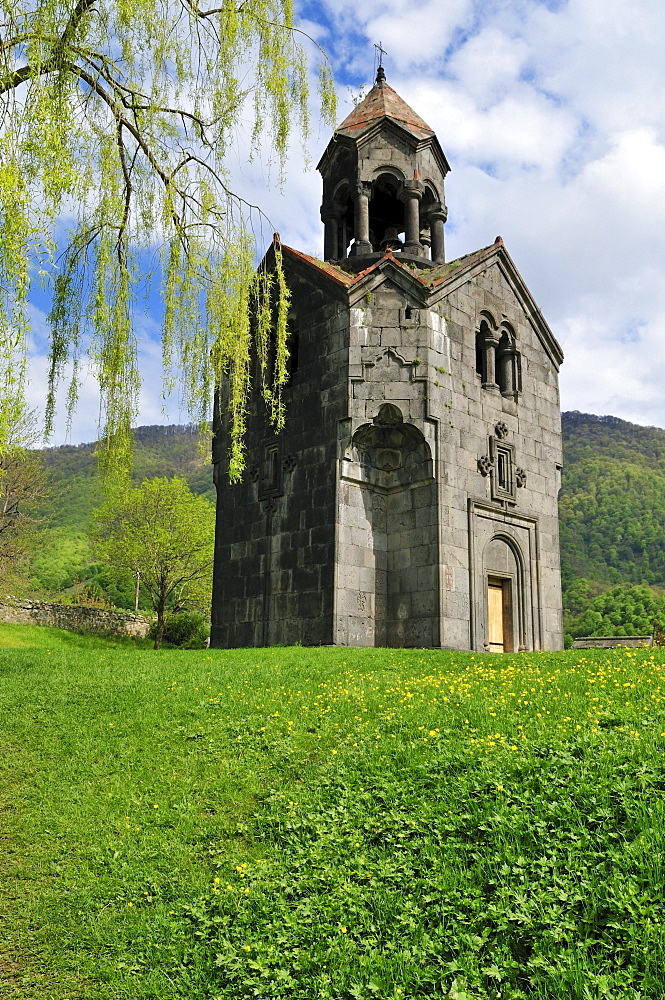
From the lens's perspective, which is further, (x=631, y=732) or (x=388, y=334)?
(x=388, y=334)

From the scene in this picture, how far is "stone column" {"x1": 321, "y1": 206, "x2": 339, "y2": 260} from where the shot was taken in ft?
57.4

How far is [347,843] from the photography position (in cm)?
567

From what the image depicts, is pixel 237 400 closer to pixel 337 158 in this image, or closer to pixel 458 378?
pixel 458 378

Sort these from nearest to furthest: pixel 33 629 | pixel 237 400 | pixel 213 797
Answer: pixel 213 797
pixel 237 400
pixel 33 629

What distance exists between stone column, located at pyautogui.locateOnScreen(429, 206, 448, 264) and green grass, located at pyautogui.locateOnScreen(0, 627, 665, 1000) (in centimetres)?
1092

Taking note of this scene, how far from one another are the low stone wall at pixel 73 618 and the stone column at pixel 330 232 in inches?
582

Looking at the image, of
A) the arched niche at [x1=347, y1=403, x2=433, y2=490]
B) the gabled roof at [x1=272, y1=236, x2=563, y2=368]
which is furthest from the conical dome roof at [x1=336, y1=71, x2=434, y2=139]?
the arched niche at [x1=347, y1=403, x2=433, y2=490]

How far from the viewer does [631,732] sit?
19.5 ft

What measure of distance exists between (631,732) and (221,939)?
3.15 meters

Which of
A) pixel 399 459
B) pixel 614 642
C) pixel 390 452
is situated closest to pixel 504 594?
pixel 614 642

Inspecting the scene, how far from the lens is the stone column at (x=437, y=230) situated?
57.1 ft

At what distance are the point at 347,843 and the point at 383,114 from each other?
15360 millimetres

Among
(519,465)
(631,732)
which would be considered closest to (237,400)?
(631,732)

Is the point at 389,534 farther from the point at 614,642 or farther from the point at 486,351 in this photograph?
the point at 614,642
